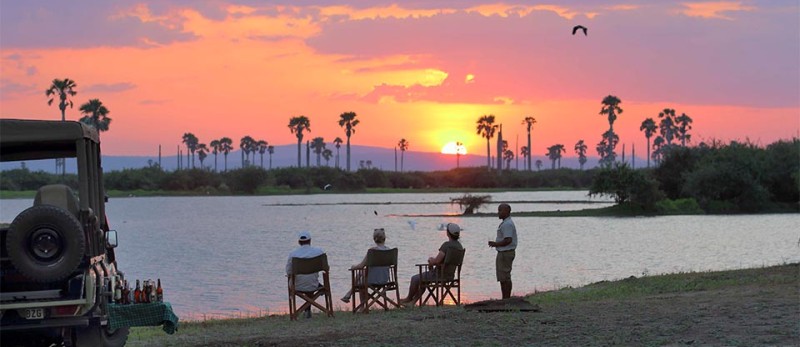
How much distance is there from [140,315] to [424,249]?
3609 cm

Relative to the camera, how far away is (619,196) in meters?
81.6

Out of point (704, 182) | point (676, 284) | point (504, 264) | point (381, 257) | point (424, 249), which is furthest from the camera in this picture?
point (704, 182)

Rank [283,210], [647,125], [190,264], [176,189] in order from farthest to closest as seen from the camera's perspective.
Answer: [647,125] < [176,189] < [283,210] < [190,264]

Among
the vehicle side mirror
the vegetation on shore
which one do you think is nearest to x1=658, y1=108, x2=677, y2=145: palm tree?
the vegetation on shore

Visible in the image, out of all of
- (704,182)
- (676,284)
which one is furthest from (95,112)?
(676,284)

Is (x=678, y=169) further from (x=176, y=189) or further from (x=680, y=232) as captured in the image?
(x=176, y=189)

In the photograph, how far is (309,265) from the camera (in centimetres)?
1598

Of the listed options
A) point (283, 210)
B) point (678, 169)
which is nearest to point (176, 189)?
point (283, 210)

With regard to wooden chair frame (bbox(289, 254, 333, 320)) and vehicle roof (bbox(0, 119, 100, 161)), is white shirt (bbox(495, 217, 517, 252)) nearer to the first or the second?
wooden chair frame (bbox(289, 254, 333, 320))

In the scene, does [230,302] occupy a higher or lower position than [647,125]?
lower

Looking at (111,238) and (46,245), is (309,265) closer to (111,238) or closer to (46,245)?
(111,238)

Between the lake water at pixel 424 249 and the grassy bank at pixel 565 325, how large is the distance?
24.4 feet

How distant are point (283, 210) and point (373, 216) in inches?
745

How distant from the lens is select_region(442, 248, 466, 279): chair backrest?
55.4 ft
